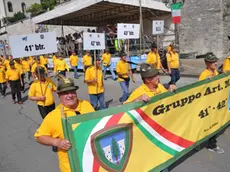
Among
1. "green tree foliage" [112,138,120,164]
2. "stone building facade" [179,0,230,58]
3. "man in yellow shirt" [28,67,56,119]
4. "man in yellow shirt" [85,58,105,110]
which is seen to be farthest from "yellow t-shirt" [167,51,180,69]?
"stone building facade" [179,0,230,58]

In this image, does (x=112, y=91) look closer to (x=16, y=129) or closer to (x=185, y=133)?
(x=16, y=129)

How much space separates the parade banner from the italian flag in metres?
14.1

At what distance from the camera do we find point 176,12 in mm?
17891

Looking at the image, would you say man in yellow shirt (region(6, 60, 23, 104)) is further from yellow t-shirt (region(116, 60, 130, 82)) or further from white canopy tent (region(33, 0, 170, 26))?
white canopy tent (region(33, 0, 170, 26))

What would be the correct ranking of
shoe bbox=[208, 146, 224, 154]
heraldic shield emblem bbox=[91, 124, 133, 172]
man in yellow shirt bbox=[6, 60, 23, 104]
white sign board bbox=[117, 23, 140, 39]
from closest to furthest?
heraldic shield emblem bbox=[91, 124, 133, 172], shoe bbox=[208, 146, 224, 154], man in yellow shirt bbox=[6, 60, 23, 104], white sign board bbox=[117, 23, 140, 39]

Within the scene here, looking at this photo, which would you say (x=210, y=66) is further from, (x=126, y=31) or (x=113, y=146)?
(x=126, y=31)

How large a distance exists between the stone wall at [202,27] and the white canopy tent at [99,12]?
1810mm

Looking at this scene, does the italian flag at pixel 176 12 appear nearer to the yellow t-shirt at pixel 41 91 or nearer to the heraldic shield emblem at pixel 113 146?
the yellow t-shirt at pixel 41 91

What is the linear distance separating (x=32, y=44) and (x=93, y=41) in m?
2.34

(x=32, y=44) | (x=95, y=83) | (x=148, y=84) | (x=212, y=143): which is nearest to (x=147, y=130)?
(x=148, y=84)

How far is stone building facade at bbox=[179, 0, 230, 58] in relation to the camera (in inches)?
698

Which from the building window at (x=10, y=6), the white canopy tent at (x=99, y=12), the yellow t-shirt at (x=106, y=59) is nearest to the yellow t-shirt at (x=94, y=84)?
the yellow t-shirt at (x=106, y=59)

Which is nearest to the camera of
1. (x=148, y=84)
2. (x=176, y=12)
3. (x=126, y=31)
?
(x=148, y=84)

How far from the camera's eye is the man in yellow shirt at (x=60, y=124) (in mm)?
2551
